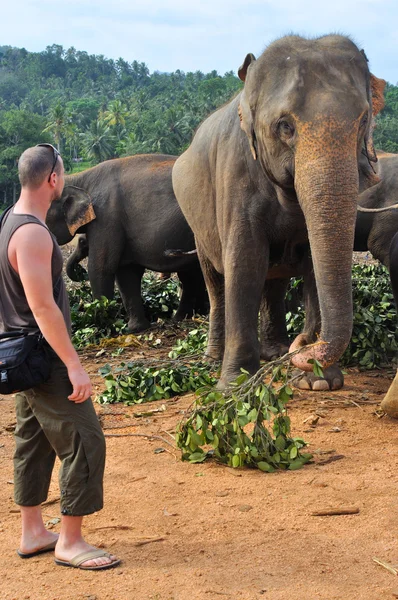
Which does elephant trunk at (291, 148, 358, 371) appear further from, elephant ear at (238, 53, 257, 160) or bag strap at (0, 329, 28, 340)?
bag strap at (0, 329, 28, 340)

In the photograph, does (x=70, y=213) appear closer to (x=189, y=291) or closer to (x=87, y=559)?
(x=189, y=291)

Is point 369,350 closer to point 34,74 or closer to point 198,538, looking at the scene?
point 198,538

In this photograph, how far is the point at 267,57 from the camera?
227 inches

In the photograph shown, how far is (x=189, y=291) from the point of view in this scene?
11.4 metres

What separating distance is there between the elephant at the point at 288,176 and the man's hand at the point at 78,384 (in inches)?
59.2

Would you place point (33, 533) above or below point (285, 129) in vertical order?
below

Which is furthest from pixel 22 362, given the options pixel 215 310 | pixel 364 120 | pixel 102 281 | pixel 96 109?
pixel 96 109

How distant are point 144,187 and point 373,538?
8159 mm

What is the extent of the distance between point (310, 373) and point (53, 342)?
11.8 ft

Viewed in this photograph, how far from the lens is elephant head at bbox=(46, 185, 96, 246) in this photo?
1141cm

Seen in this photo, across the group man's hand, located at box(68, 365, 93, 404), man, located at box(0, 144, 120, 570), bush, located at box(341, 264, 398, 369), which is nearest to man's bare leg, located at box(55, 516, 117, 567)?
man, located at box(0, 144, 120, 570)

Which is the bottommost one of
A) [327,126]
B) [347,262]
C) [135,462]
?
[135,462]

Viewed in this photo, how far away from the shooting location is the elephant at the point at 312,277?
265 inches

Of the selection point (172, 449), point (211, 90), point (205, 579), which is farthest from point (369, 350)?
point (211, 90)
